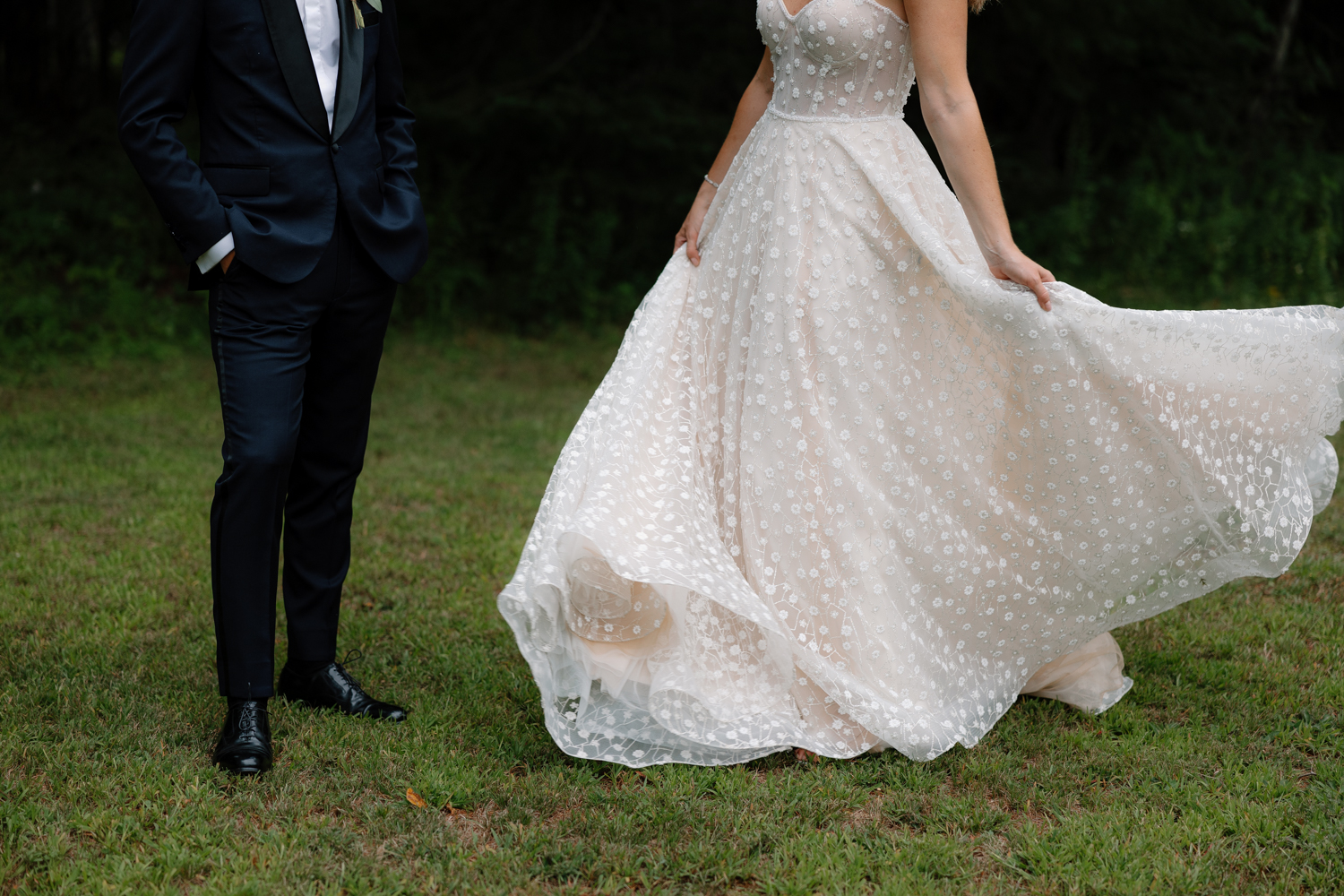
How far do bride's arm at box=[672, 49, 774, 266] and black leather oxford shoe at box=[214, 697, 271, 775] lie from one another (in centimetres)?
171

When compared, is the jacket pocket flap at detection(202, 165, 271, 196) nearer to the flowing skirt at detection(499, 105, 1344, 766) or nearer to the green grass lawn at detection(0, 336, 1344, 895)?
the flowing skirt at detection(499, 105, 1344, 766)

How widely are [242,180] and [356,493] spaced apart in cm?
305

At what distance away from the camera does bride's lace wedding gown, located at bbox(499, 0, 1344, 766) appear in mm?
2936

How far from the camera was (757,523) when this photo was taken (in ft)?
10.2

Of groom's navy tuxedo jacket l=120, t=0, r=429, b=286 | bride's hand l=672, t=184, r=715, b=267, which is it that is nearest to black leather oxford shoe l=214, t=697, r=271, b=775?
groom's navy tuxedo jacket l=120, t=0, r=429, b=286

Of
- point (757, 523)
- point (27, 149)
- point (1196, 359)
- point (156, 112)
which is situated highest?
point (156, 112)

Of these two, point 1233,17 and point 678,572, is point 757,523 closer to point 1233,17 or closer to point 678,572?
point 678,572

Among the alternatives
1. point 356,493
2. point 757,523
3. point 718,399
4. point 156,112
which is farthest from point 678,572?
point 356,493

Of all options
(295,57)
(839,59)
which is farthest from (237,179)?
(839,59)

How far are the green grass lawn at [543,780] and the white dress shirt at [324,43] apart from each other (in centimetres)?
131

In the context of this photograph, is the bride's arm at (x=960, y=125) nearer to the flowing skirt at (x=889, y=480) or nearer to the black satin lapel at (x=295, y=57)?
the flowing skirt at (x=889, y=480)

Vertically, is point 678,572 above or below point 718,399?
below

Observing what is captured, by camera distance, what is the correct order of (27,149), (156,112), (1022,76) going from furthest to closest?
1. (1022,76)
2. (27,149)
3. (156,112)

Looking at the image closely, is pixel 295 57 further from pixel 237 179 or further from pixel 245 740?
pixel 245 740
